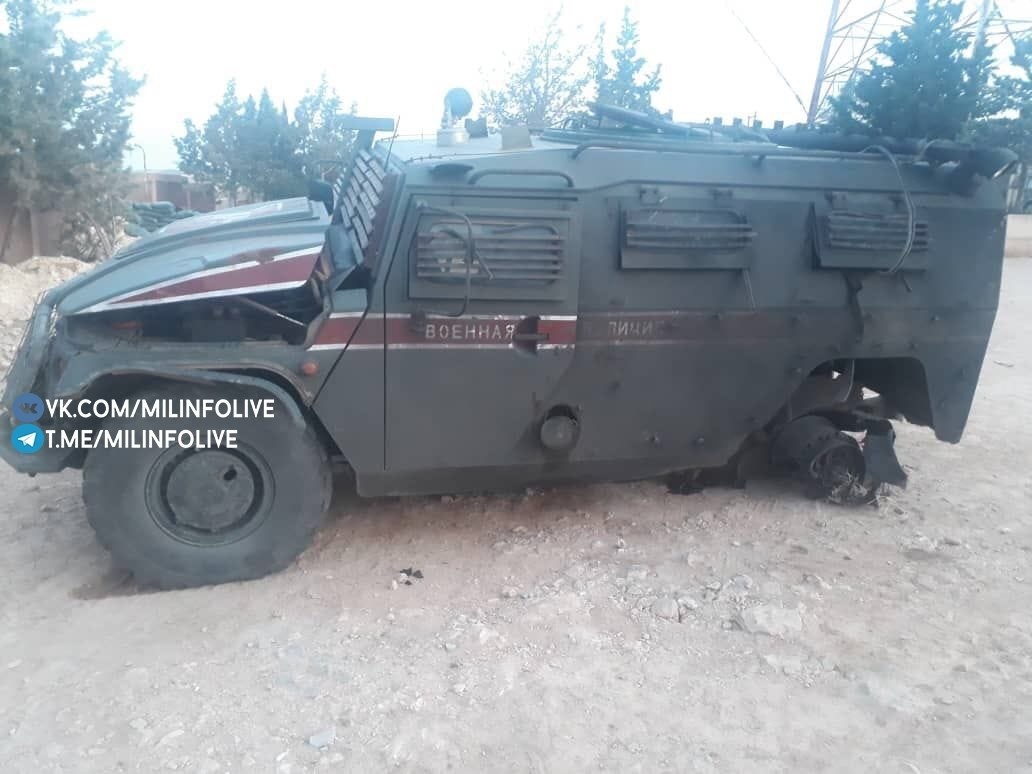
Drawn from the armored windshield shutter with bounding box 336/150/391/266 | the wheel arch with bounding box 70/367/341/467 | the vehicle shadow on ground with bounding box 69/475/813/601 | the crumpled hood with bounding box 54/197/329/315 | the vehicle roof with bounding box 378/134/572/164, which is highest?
the vehicle roof with bounding box 378/134/572/164

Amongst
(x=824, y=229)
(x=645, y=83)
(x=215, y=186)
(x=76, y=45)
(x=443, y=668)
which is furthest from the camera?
(x=215, y=186)

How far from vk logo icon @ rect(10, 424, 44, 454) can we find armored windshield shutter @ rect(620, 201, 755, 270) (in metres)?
2.84

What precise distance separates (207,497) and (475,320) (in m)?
1.51

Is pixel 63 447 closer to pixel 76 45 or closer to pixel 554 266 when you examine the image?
pixel 554 266

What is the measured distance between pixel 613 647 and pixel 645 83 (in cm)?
1564

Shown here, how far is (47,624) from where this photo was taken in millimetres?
4016

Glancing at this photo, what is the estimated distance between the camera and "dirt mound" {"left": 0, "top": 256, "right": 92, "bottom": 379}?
Answer: 8.61 m

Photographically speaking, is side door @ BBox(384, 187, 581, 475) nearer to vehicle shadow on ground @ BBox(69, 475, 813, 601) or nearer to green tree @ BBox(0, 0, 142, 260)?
vehicle shadow on ground @ BBox(69, 475, 813, 601)

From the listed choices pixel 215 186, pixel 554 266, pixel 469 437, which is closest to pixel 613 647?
pixel 469 437

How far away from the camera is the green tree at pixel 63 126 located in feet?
41.9

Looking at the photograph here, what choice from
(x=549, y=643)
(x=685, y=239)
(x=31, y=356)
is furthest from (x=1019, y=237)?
(x=31, y=356)

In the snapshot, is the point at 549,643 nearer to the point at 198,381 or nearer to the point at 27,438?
the point at 198,381

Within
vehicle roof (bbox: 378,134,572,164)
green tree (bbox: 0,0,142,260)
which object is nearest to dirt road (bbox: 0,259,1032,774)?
vehicle roof (bbox: 378,134,572,164)

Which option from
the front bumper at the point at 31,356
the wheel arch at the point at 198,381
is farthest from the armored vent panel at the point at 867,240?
the front bumper at the point at 31,356
